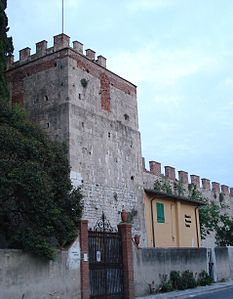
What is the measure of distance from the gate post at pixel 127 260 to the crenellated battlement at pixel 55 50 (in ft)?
39.0

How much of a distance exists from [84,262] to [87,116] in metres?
11.5

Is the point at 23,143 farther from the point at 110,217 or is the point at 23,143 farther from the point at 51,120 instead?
the point at 110,217

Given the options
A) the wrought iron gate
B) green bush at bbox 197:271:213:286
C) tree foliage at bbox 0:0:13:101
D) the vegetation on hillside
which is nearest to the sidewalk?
green bush at bbox 197:271:213:286

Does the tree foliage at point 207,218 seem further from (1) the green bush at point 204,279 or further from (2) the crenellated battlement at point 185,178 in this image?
(1) the green bush at point 204,279

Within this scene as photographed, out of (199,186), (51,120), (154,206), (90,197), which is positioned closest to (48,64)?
(51,120)

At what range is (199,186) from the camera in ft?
137

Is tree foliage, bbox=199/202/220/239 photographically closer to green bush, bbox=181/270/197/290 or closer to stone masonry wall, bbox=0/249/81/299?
green bush, bbox=181/270/197/290

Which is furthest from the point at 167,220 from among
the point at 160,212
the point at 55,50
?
the point at 55,50

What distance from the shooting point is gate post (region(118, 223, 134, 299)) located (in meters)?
16.0

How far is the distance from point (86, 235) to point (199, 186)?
2802cm

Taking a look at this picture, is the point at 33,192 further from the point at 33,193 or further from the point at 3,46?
the point at 3,46

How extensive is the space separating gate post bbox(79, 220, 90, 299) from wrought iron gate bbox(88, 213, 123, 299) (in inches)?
15.0

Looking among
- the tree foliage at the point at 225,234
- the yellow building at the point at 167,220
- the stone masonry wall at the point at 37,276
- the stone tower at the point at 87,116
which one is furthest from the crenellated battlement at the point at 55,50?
the tree foliage at the point at 225,234

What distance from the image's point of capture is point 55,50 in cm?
2503
